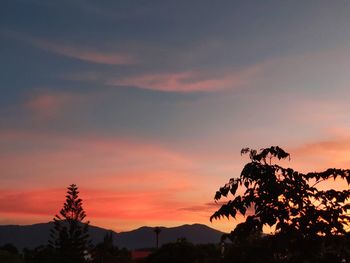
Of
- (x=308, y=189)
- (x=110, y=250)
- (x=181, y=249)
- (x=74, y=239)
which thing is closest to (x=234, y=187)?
(x=308, y=189)

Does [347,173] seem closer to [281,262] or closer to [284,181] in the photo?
[284,181]

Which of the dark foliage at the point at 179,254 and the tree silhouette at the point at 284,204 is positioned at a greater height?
the dark foliage at the point at 179,254

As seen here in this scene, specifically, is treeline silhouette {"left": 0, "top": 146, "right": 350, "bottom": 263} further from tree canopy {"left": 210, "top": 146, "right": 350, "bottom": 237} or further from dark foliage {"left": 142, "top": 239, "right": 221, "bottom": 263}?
dark foliage {"left": 142, "top": 239, "right": 221, "bottom": 263}

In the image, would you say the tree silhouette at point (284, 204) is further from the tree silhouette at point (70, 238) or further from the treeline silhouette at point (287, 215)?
the tree silhouette at point (70, 238)

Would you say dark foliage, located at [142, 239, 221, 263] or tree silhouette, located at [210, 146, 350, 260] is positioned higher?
dark foliage, located at [142, 239, 221, 263]

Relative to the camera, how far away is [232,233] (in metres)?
8.14

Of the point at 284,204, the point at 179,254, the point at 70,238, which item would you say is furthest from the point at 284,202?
the point at 70,238

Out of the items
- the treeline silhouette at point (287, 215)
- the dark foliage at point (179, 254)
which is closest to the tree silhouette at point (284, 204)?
the treeline silhouette at point (287, 215)

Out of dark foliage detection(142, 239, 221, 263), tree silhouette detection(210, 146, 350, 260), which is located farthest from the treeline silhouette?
dark foliage detection(142, 239, 221, 263)

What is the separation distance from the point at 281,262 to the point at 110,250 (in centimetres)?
13442

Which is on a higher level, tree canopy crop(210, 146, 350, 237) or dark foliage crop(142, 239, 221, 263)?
dark foliage crop(142, 239, 221, 263)

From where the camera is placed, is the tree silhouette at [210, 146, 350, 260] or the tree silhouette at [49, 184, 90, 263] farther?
the tree silhouette at [49, 184, 90, 263]

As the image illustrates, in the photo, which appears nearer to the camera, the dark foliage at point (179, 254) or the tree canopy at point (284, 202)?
the tree canopy at point (284, 202)

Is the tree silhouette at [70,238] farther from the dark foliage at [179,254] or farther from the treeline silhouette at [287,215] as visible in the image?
the treeline silhouette at [287,215]
